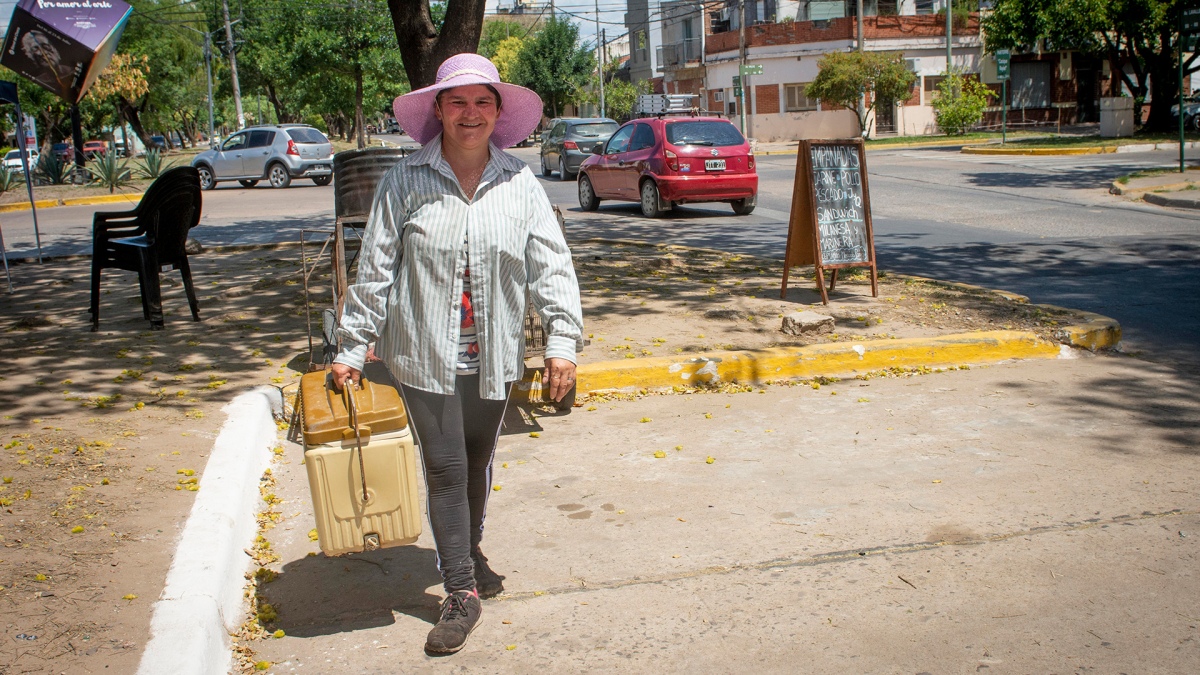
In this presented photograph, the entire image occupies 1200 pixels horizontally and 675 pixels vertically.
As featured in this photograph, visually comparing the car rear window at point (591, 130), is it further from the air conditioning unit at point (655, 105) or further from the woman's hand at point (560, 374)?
the woman's hand at point (560, 374)

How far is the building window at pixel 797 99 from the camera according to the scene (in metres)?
49.6

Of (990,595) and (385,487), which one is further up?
(385,487)

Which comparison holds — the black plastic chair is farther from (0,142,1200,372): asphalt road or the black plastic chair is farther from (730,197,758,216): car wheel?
(730,197,758,216): car wheel

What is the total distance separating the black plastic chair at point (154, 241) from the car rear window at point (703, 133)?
9.03 meters

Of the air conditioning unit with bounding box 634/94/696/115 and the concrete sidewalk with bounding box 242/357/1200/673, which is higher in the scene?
the air conditioning unit with bounding box 634/94/696/115

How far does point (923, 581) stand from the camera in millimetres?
3764

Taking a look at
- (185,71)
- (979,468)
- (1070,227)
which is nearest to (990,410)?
(979,468)

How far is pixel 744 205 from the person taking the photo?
53.6 feet

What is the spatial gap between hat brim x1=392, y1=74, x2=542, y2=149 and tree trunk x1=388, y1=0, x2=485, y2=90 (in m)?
4.57

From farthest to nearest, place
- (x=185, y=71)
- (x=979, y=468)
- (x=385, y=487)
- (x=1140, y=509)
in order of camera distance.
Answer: (x=185, y=71), (x=979, y=468), (x=1140, y=509), (x=385, y=487)

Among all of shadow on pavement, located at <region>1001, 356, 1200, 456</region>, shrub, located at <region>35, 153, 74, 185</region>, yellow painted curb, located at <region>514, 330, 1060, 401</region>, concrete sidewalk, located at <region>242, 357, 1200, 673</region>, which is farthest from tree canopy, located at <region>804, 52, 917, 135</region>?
concrete sidewalk, located at <region>242, 357, 1200, 673</region>

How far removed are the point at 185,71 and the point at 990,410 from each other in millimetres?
62625

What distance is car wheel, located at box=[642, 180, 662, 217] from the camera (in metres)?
16.3

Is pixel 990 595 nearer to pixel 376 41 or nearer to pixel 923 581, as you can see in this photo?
pixel 923 581
